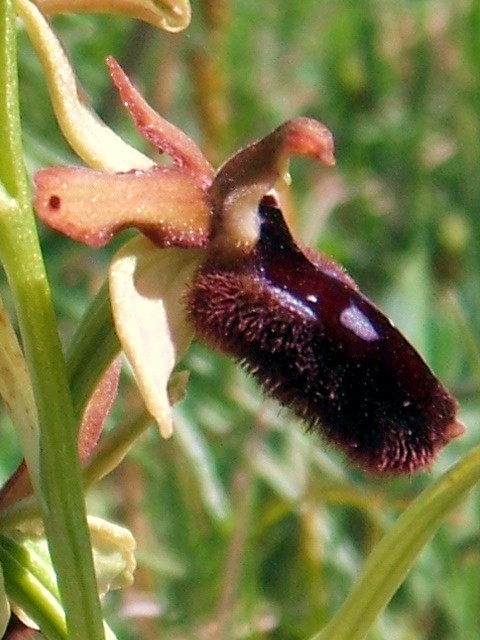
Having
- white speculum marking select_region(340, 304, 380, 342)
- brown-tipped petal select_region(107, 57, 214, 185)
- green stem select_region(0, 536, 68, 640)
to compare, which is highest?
brown-tipped petal select_region(107, 57, 214, 185)

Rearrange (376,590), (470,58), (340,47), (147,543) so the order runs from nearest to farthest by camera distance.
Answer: (376,590) → (147,543) → (470,58) → (340,47)

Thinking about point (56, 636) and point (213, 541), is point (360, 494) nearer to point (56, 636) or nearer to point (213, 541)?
point (213, 541)

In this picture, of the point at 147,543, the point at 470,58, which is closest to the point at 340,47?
the point at 470,58

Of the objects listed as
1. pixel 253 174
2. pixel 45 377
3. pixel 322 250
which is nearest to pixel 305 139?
pixel 253 174

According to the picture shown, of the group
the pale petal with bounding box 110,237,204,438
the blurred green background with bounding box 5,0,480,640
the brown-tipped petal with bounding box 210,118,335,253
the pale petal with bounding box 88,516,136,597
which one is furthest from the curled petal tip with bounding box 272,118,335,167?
the blurred green background with bounding box 5,0,480,640

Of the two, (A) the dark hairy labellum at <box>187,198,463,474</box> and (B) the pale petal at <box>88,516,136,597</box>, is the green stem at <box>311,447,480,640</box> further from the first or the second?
(B) the pale petal at <box>88,516,136,597</box>
